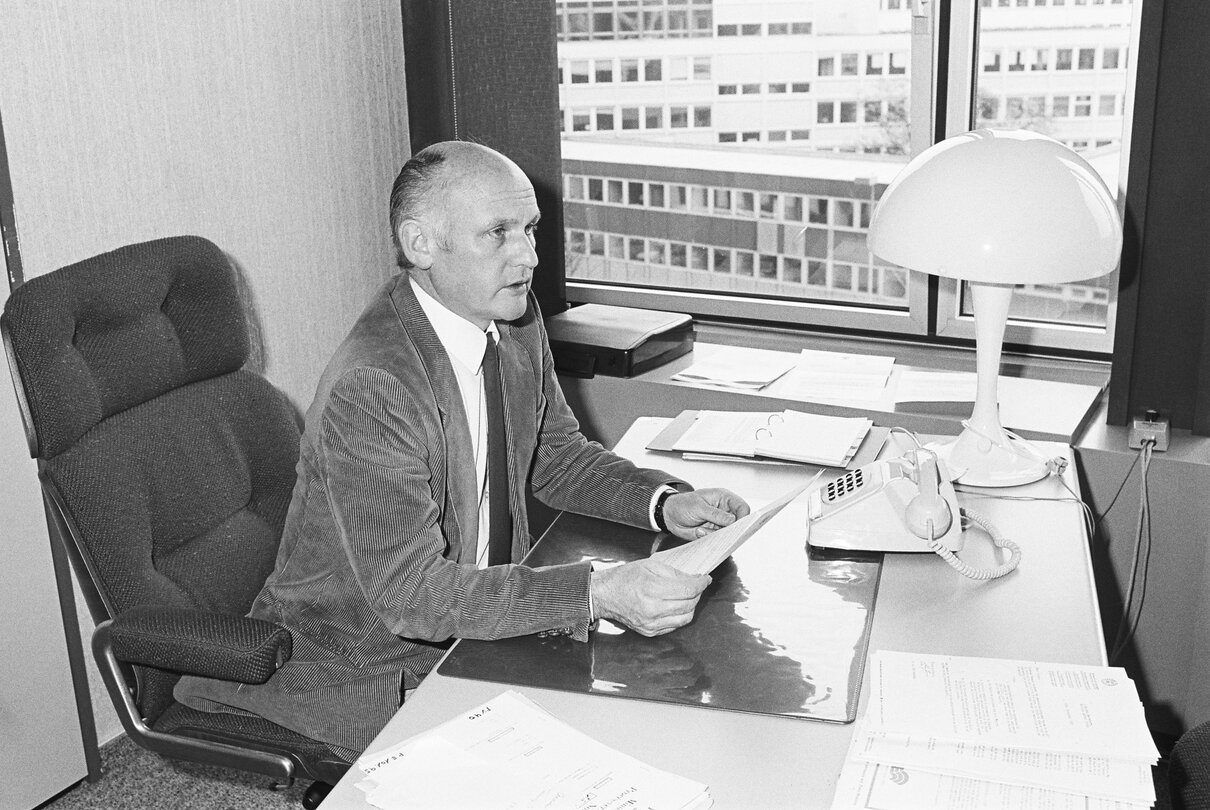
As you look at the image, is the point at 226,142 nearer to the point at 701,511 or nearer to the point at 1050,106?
the point at 701,511

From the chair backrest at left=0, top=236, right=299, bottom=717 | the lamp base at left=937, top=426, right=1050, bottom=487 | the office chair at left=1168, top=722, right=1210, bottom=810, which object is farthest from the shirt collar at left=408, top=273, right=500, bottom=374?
the office chair at left=1168, top=722, right=1210, bottom=810

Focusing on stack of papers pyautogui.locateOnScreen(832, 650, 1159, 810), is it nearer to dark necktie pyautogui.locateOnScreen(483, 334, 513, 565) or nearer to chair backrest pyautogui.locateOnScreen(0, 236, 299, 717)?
dark necktie pyautogui.locateOnScreen(483, 334, 513, 565)

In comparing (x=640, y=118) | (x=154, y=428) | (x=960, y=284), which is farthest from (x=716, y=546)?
(x=640, y=118)

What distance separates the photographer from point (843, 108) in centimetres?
291

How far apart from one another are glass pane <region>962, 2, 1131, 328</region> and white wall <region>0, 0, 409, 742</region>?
4.98 ft

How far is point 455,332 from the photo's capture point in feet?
5.95

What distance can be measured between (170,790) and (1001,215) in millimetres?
1925

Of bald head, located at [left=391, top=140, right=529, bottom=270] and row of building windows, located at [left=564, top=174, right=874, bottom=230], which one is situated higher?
bald head, located at [left=391, top=140, right=529, bottom=270]

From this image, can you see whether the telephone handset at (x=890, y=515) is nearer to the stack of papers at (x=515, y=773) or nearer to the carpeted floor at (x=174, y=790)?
the stack of papers at (x=515, y=773)

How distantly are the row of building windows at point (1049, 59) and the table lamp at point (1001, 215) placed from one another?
94 cm

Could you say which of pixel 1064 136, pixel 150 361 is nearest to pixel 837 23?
pixel 1064 136

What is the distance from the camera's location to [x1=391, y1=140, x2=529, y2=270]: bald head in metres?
1.71

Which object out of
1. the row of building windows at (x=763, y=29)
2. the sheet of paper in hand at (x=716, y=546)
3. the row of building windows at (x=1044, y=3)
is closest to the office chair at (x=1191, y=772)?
the sheet of paper in hand at (x=716, y=546)

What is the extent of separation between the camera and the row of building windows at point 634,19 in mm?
3029
